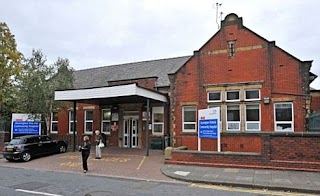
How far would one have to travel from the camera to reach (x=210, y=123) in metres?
15.4

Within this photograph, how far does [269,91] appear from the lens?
17.6 meters

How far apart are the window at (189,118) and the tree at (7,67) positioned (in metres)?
16.9

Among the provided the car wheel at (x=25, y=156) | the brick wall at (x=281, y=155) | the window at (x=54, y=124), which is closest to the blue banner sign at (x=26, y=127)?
the window at (x=54, y=124)

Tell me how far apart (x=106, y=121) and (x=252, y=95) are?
40.0ft

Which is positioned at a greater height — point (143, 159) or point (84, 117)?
point (84, 117)

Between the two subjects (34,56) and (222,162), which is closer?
(222,162)

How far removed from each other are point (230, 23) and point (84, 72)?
17.4 m

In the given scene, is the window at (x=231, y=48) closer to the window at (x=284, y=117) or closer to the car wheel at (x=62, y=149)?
the window at (x=284, y=117)

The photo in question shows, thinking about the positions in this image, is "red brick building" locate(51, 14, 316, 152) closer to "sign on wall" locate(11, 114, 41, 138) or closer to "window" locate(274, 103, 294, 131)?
"window" locate(274, 103, 294, 131)

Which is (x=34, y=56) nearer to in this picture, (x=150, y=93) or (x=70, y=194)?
(x=150, y=93)

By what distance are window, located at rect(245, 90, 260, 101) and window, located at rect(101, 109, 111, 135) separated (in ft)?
37.7

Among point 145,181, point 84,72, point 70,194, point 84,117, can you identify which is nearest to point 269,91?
point 145,181

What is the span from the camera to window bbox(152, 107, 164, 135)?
22.3 meters

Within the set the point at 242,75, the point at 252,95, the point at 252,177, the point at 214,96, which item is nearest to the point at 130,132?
the point at 214,96
